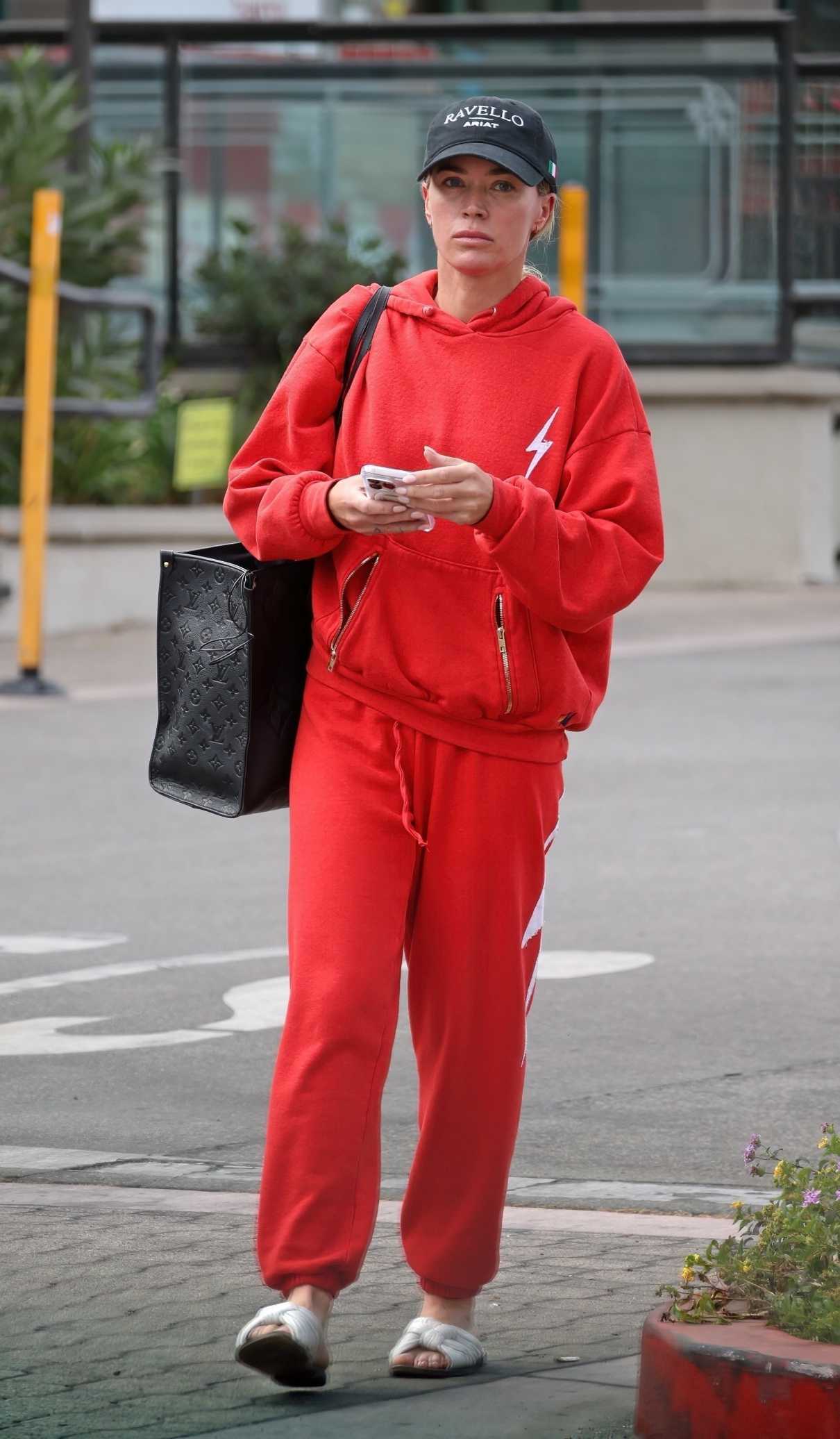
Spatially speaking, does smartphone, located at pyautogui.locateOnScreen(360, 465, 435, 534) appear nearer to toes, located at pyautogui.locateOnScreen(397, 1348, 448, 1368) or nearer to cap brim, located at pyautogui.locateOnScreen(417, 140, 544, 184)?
cap brim, located at pyautogui.locateOnScreen(417, 140, 544, 184)

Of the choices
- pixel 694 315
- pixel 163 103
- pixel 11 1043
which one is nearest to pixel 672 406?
pixel 694 315

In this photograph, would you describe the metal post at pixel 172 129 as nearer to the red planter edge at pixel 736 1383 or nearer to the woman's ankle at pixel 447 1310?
the woman's ankle at pixel 447 1310

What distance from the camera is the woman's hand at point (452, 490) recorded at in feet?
12.8

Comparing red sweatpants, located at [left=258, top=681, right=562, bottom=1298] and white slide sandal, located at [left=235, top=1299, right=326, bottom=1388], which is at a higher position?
red sweatpants, located at [left=258, top=681, right=562, bottom=1298]

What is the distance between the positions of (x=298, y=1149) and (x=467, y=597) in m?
0.88

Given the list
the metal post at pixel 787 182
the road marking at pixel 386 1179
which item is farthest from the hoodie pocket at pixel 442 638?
the metal post at pixel 787 182

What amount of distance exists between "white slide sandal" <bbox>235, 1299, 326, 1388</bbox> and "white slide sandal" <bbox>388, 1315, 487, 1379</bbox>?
17 centimetres

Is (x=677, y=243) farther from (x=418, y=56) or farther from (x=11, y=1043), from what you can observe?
(x=11, y=1043)

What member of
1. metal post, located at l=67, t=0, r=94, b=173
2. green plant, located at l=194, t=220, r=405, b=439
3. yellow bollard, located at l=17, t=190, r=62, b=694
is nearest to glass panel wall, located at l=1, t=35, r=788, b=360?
green plant, located at l=194, t=220, r=405, b=439

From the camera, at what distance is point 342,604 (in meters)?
4.24

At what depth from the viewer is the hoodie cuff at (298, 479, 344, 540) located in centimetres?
411

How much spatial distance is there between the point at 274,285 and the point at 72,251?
1.89m

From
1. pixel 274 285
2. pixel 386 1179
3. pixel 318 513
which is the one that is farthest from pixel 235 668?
pixel 274 285

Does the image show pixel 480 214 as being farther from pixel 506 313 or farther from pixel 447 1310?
pixel 447 1310
